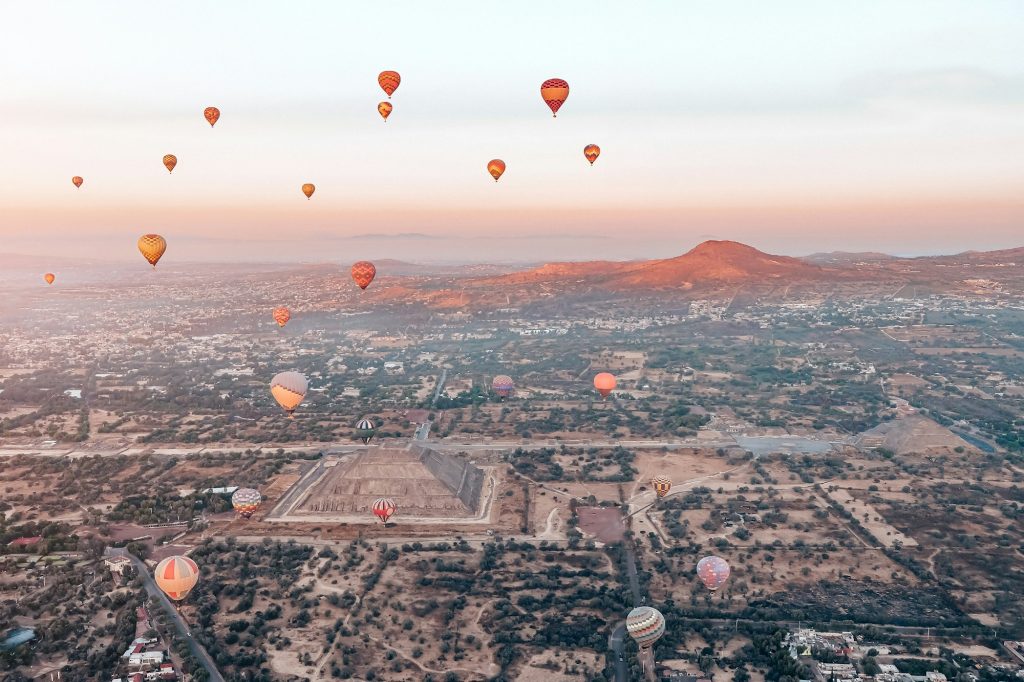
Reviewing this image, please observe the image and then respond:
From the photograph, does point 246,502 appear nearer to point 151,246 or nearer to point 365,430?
point 365,430

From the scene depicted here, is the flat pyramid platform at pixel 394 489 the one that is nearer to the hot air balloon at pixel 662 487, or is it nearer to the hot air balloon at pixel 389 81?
the hot air balloon at pixel 662 487

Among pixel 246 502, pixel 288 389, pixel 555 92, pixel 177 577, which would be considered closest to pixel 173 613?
pixel 177 577

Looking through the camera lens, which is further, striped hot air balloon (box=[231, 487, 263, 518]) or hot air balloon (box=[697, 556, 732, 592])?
striped hot air balloon (box=[231, 487, 263, 518])

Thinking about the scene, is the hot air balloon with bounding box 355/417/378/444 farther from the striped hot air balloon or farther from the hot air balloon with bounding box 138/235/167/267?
the hot air balloon with bounding box 138/235/167/267

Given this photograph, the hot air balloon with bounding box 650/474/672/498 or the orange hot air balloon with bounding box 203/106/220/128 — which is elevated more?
the orange hot air balloon with bounding box 203/106/220/128

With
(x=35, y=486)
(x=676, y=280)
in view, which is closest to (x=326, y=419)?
(x=35, y=486)

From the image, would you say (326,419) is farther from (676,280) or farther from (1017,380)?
(676,280)

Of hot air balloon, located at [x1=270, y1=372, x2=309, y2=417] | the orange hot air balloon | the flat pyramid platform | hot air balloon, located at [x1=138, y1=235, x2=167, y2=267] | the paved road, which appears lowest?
the paved road

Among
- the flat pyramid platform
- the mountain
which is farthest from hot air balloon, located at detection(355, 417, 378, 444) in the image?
the mountain
